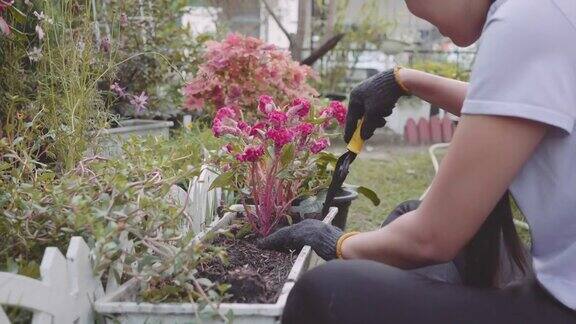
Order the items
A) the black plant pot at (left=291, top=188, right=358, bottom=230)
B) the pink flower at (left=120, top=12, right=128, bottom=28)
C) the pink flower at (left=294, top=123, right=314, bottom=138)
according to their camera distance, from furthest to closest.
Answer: the pink flower at (left=120, top=12, right=128, bottom=28) < the black plant pot at (left=291, top=188, right=358, bottom=230) < the pink flower at (left=294, top=123, right=314, bottom=138)

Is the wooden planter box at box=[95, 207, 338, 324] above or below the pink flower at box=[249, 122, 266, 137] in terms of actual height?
below

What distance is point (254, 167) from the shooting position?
212cm

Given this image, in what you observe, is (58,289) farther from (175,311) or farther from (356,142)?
(356,142)

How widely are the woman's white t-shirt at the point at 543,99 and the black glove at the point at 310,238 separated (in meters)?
0.47

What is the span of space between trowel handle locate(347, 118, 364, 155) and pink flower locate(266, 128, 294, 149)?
0.18m

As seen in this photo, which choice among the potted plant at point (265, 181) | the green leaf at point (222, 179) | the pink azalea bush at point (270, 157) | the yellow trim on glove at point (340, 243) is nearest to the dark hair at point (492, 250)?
the yellow trim on glove at point (340, 243)

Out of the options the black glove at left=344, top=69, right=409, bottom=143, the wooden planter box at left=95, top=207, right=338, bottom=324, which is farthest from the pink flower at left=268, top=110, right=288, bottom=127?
the wooden planter box at left=95, top=207, right=338, bottom=324

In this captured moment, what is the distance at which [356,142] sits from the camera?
2.10 meters

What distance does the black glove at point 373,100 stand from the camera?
6.70 ft

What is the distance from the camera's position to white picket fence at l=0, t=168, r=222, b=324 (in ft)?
4.07

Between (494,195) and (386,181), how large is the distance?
407 cm

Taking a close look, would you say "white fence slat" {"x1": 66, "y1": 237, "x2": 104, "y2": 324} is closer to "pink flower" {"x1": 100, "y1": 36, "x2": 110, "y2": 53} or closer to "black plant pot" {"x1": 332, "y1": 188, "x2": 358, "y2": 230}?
"black plant pot" {"x1": 332, "y1": 188, "x2": 358, "y2": 230}

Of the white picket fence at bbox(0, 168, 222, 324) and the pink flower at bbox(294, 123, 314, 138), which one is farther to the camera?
the pink flower at bbox(294, 123, 314, 138)

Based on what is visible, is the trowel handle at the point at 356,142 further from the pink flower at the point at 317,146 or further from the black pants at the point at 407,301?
the black pants at the point at 407,301
